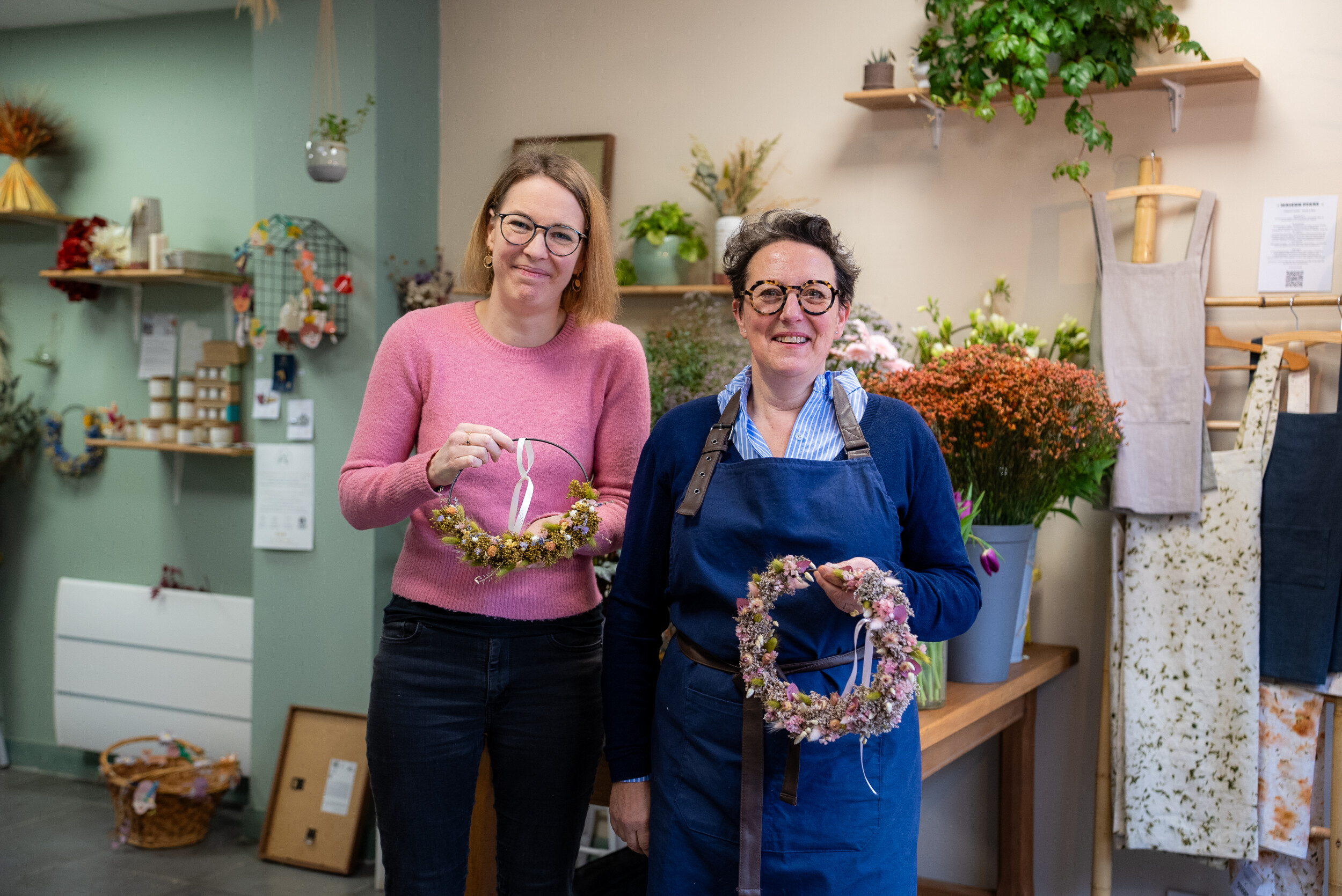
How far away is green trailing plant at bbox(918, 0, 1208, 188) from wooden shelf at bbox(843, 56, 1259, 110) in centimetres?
4

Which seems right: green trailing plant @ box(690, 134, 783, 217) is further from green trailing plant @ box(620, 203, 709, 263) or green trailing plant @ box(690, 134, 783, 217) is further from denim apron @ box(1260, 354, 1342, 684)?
denim apron @ box(1260, 354, 1342, 684)

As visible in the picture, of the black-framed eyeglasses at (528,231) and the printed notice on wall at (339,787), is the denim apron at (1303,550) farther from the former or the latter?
the printed notice on wall at (339,787)

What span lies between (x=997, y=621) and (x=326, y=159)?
7.78ft

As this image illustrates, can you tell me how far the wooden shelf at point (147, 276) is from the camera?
3.91 meters

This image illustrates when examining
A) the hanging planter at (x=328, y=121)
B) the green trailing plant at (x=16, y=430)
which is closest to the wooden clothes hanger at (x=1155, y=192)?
the hanging planter at (x=328, y=121)

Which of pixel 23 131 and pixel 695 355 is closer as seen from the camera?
pixel 695 355

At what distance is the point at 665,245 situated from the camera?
3.42m

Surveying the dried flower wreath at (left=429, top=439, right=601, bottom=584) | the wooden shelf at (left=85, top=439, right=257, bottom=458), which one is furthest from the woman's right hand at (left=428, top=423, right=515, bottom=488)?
the wooden shelf at (left=85, top=439, right=257, bottom=458)

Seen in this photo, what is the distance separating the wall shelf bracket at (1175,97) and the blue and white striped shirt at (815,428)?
69.4 inches

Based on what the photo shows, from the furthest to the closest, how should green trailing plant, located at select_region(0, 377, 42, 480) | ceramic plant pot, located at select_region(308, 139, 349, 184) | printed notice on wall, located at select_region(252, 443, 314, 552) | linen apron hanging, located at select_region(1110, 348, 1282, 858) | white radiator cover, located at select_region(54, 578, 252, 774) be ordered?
green trailing plant, located at select_region(0, 377, 42, 480)
white radiator cover, located at select_region(54, 578, 252, 774)
printed notice on wall, located at select_region(252, 443, 314, 552)
ceramic plant pot, located at select_region(308, 139, 349, 184)
linen apron hanging, located at select_region(1110, 348, 1282, 858)

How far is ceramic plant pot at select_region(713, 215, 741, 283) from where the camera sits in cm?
330

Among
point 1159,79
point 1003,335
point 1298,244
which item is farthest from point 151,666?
point 1298,244

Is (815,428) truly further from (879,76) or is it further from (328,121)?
(328,121)

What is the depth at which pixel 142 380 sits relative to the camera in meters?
4.36
